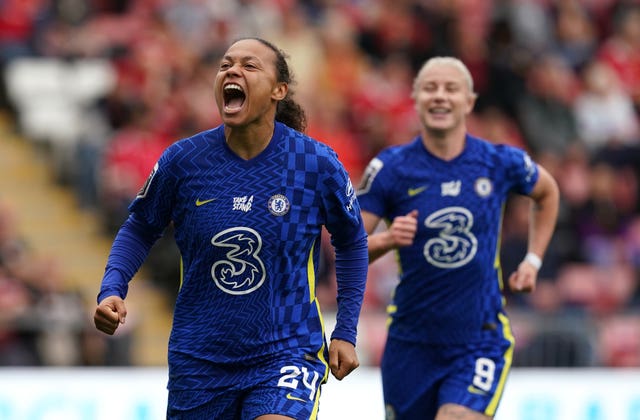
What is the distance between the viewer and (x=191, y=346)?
621cm

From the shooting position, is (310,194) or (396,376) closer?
(310,194)

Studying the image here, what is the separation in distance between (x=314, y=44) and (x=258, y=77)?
377 inches

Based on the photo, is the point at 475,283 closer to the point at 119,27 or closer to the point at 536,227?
the point at 536,227

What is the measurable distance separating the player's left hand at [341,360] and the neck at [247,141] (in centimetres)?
90

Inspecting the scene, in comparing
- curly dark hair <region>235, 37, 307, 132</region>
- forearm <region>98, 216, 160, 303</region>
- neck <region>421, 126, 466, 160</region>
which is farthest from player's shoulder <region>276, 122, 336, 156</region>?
neck <region>421, 126, 466, 160</region>

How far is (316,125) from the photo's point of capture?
14.6 m

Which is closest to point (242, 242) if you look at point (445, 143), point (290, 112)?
point (290, 112)

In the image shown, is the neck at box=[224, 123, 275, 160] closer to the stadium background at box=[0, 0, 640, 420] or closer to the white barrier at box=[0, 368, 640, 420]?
the white barrier at box=[0, 368, 640, 420]

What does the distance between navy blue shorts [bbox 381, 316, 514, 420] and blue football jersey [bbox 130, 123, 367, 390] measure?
5.21 feet

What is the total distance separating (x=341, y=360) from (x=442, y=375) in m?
1.75

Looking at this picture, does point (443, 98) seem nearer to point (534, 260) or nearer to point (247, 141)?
point (534, 260)

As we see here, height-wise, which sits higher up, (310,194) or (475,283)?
(310,194)

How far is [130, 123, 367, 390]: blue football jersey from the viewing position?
614cm

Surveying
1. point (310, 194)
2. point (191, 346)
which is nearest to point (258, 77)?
point (310, 194)
